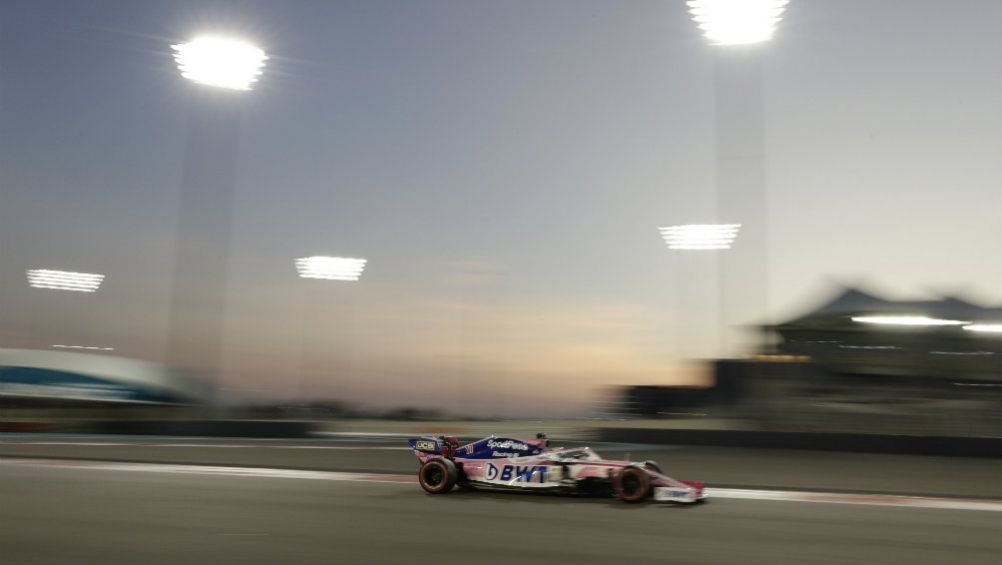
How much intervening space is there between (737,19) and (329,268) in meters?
17.2

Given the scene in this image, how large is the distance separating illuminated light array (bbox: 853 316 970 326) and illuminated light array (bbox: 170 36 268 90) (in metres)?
15.2

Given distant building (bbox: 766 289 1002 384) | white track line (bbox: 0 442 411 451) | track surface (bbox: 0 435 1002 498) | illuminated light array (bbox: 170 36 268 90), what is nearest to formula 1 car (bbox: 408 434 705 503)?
track surface (bbox: 0 435 1002 498)

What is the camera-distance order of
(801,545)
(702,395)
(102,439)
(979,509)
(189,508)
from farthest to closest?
1. (702,395)
2. (102,439)
3. (979,509)
4. (189,508)
5. (801,545)

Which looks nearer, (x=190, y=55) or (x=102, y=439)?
(x=102, y=439)

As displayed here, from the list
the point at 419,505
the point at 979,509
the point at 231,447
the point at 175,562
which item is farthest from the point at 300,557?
the point at 231,447

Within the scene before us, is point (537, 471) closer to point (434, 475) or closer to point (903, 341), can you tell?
point (434, 475)

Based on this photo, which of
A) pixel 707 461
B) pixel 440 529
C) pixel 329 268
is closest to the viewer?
pixel 440 529

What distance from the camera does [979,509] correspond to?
8641 mm

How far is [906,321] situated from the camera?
53.5 ft

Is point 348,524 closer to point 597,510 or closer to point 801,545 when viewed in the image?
point 597,510

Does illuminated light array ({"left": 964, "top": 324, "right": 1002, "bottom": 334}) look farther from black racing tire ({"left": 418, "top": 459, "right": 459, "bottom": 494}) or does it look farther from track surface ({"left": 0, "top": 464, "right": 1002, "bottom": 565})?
black racing tire ({"left": 418, "top": 459, "right": 459, "bottom": 494})

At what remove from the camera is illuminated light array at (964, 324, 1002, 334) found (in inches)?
630

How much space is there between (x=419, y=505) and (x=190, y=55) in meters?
15.1

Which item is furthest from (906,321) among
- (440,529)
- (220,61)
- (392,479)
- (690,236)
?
(220,61)
